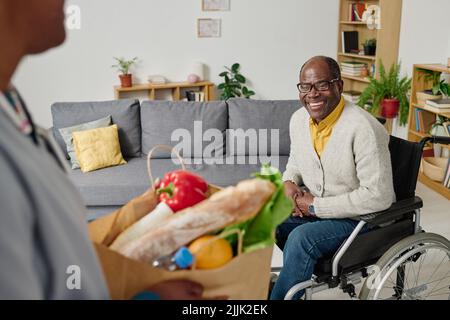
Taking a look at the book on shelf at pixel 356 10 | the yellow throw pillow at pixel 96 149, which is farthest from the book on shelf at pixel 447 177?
the yellow throw pillow at pixel 96 149

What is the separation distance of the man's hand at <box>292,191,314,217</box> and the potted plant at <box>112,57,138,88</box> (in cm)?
314

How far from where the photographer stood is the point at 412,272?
2520mm

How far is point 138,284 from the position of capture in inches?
29.7

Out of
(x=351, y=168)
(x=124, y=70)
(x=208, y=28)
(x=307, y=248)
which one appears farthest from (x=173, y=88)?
(x=307, y=248)

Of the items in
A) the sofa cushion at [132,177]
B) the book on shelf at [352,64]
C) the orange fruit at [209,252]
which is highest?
the orange fruit at [209,252]

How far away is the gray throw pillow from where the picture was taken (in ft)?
10.6

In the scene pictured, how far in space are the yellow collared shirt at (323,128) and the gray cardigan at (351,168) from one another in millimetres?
21

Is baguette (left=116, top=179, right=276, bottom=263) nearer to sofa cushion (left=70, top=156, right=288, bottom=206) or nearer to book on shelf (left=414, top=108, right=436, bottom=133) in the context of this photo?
sofa cushion (left=70, top=156, right=288, bottom=206)

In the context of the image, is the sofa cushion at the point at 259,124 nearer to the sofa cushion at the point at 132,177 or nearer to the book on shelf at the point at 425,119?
the sofa cushion at the point at 132,177

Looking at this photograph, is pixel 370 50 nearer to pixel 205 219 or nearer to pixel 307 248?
pixel 307 248

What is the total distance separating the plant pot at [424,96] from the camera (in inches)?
153

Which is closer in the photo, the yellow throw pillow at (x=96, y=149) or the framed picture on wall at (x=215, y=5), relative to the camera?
the yellow throw pillow at (x=96, y=149)

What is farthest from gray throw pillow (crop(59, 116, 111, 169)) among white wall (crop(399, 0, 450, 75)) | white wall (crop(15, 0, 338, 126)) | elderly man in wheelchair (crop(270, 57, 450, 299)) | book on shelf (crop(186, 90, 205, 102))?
white wall (crop(399, 0, 450, 75))
